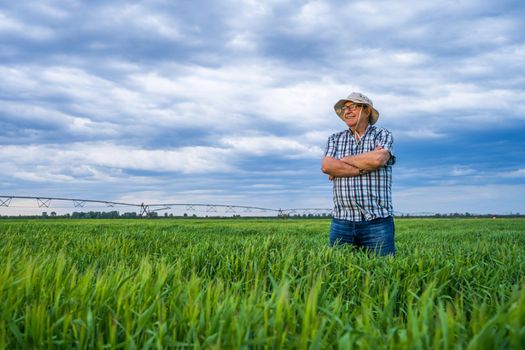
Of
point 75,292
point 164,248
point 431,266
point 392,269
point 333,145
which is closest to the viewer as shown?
point 75,292

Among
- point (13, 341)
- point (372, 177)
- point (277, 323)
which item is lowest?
point (13, 341)

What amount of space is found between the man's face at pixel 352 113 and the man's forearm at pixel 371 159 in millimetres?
623

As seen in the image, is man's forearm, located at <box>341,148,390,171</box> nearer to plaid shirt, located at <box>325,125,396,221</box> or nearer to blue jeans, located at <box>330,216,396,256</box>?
plaid shirt, located at <box>325,125,396,221</box>

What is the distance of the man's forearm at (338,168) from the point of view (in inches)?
234

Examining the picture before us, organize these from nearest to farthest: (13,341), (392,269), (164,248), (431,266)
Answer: (13,341), (392,269), (431,266), (164,248)

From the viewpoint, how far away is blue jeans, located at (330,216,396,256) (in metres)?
5.99

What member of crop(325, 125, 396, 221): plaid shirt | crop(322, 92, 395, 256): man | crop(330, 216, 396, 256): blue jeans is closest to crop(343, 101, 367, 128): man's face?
crop(322, 92, 395, 256): man

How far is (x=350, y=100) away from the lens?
20.0 feet

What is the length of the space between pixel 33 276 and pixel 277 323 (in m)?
2.08

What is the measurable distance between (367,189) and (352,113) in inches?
41.9

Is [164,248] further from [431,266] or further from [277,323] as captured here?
[277,323]

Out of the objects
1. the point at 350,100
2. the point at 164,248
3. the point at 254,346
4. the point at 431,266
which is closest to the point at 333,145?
the point at 350,100

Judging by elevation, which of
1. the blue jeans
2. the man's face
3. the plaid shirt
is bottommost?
the blue jeans

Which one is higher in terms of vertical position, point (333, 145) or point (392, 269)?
point (333, 145)
